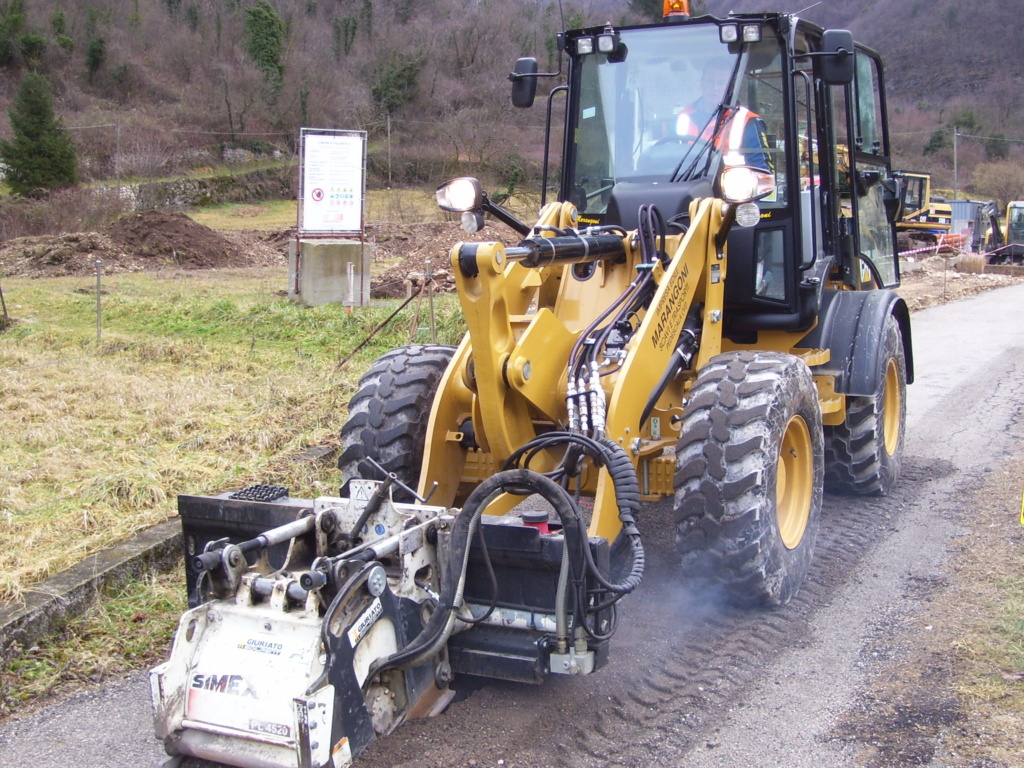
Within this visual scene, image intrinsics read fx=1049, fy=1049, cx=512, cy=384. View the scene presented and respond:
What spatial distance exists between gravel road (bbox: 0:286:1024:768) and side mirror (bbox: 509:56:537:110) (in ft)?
8.96

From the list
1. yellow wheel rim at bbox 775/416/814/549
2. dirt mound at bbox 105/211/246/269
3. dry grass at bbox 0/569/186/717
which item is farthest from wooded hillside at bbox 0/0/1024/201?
dry grass at bbox 0/569/186/717

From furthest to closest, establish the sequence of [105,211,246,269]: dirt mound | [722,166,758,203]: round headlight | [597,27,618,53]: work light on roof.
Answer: [105,211,246,269]: dirt mound, [597,27,618,53]: work light on roof, [722,166,758,203]: round headlight

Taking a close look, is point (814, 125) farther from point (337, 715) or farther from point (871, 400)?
point (337, 715)

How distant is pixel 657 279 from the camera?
518 centimetres

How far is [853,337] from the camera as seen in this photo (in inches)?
250

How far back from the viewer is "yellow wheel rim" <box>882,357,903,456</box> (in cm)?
716

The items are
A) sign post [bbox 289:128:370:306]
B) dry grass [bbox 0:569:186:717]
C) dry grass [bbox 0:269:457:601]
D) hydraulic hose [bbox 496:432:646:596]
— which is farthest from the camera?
sign post [bbox 289:128:370:306]

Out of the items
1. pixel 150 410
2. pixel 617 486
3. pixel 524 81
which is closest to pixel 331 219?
pixel 150 410

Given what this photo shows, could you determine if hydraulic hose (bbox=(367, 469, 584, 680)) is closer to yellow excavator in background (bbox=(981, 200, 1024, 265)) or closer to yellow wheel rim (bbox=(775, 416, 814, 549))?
yellow wheel rim (bbox=(775, 416, 814, 549))

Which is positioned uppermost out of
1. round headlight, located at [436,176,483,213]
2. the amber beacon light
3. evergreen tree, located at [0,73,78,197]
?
evergreen tree, located at [0,73,78,197]

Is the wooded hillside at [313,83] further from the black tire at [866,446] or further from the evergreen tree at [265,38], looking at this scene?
the black tire at [866,446]

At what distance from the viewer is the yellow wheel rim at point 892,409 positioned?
A: 282 inches

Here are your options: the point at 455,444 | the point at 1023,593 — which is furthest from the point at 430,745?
the point at 1023,593

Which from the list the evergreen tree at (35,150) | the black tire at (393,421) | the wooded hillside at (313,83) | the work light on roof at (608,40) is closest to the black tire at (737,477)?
the black tire at (393,421)
